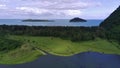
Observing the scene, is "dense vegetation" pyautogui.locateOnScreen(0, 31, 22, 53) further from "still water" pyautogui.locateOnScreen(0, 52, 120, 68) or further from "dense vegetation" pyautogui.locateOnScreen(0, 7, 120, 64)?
"still water" pyautogui.locateOnScreen(0, 52, 120, 68)

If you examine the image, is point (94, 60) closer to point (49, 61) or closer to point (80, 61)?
point (80, 61)

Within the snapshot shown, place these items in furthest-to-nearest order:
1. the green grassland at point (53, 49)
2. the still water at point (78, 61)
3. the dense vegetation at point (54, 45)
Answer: the dense vegetation at point (54, 45), the green grassland at point (53, 49), the still water at point (78, 61)

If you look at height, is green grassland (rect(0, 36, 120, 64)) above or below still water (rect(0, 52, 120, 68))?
above

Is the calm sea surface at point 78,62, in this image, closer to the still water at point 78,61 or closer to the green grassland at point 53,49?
the still water at point 78,61

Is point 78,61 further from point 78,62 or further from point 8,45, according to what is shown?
point 8,45

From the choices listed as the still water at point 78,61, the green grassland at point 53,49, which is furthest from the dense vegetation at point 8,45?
the still water at point 78,61

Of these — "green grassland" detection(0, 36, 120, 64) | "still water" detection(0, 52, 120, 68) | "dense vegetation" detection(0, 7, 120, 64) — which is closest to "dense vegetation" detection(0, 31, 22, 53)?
"dense vegetation" detection(0, 7, 120, 64)

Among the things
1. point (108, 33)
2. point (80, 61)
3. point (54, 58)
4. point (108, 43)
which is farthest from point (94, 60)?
point (108, 33)

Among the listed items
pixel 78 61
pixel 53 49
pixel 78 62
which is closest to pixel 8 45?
pixel 53 49
